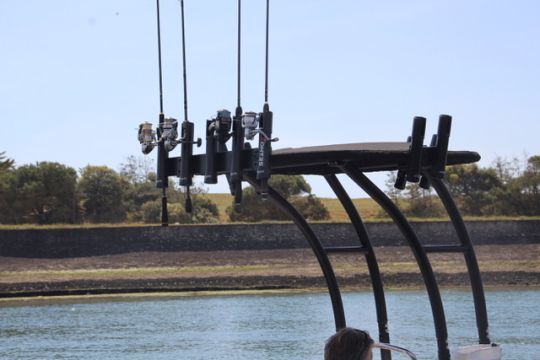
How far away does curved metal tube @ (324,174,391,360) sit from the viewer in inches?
349

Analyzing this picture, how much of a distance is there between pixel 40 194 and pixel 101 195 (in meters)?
5.75

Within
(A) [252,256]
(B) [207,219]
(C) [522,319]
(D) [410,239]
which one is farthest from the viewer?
(B) [207,219]

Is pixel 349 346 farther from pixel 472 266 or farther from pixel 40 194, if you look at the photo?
pixel 40 194

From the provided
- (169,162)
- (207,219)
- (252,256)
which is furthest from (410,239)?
(207,219)

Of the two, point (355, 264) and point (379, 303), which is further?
point (355, 264)

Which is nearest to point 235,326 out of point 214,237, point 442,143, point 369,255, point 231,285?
point 231,285

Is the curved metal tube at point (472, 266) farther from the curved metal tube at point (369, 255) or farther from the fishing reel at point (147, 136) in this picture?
the fishing reel at point (147, 136)

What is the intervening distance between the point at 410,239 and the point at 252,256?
212 feet

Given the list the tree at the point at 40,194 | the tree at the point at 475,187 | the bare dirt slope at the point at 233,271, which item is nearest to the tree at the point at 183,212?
the tree at the point at 40,194

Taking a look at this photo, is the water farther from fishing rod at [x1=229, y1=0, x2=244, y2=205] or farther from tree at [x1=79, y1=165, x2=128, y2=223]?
tree at [x1=79, y1=165, x2=128, y2=223]

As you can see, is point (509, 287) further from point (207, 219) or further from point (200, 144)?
point (200, 144)

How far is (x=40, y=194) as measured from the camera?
3452 inches

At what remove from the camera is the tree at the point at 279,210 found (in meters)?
83.6

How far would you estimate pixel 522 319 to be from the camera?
3962cm
